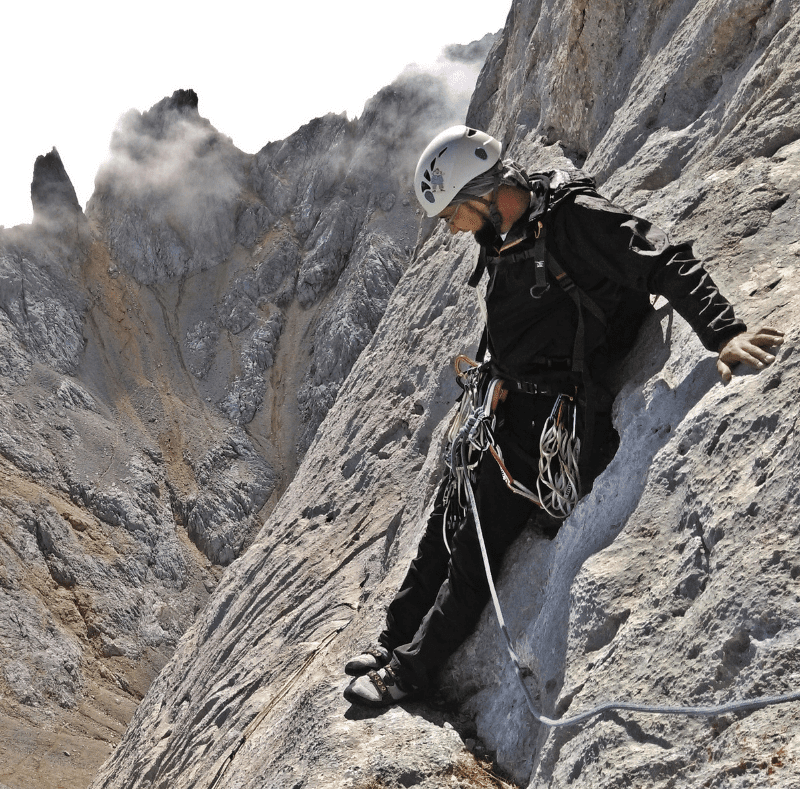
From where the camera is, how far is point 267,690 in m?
7.25

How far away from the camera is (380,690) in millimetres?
4758

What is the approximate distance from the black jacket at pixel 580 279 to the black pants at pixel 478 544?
306mm

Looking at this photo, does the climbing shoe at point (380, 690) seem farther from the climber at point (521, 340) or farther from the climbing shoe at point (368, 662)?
the climbing shoe at point (368, 662)

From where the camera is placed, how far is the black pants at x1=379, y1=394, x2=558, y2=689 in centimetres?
451

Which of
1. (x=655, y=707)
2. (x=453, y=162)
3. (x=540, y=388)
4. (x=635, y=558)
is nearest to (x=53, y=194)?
(x=453, y=162)

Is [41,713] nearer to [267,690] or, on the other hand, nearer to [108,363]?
[108,363]

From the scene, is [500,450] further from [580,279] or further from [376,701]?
[376,701]

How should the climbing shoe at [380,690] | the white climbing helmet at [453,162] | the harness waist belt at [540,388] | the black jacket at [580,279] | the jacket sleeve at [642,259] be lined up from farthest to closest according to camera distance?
the climbing shoe at [380,690], the white climbing helmet at [453,162], the harness waist belt at [540,388], the black jacket at [580,279], the jacket sleeve at [642,259]

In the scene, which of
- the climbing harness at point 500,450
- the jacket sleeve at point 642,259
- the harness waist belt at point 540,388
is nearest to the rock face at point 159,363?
the climbing harness at point 500,450

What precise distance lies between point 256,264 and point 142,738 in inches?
1498

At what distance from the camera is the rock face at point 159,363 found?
28297 mm

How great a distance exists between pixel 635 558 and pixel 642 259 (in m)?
1.55

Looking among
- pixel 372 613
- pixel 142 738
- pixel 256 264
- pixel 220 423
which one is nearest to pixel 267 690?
pixel 372 613

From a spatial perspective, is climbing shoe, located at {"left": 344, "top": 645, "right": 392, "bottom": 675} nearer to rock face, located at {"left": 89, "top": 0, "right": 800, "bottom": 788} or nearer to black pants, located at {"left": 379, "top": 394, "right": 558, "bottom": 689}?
black pants, located at {"left": 379, "top": 394, "right": 558, "bottom": 689}
